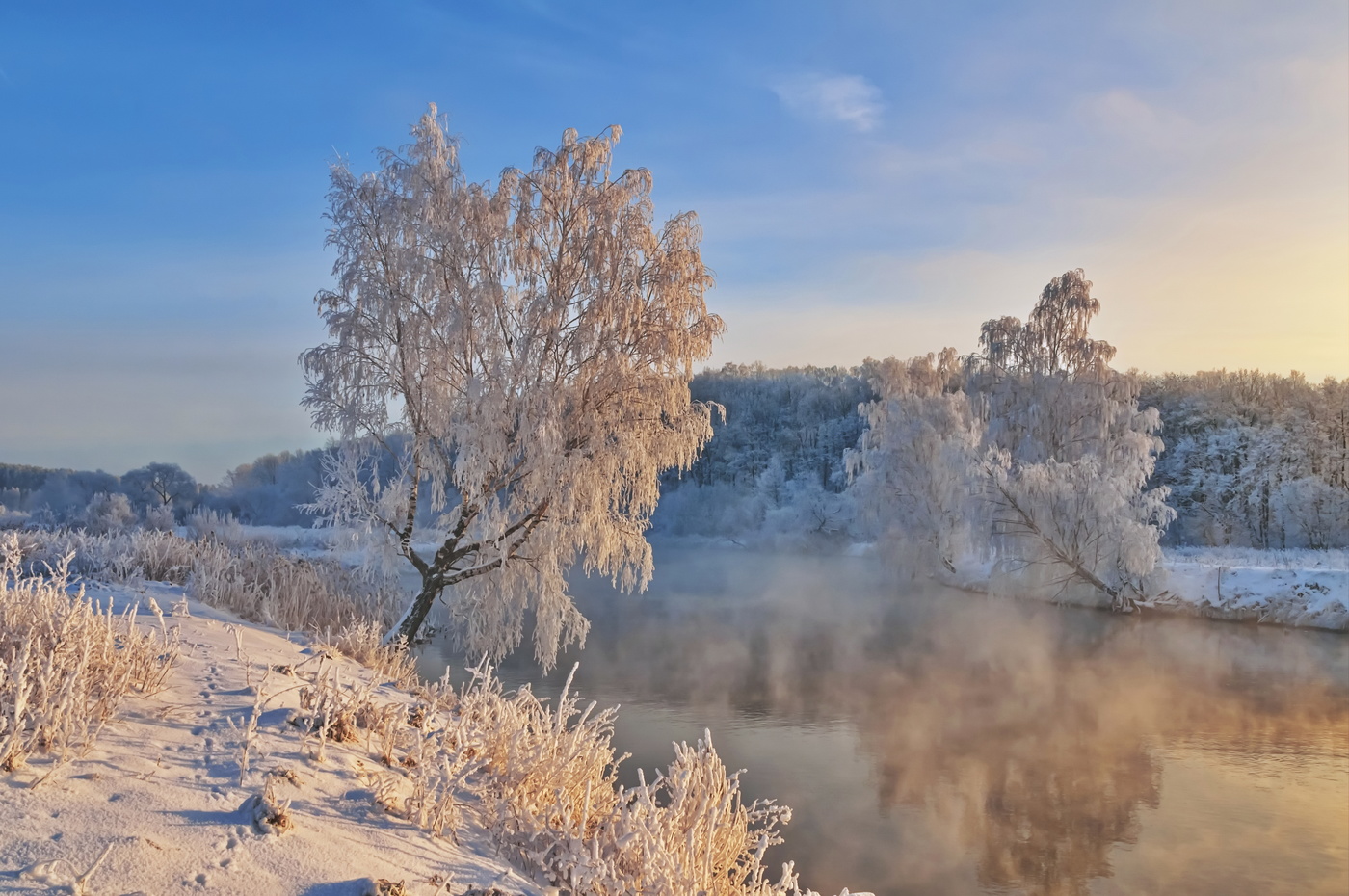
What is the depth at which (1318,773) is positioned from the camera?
402 inches

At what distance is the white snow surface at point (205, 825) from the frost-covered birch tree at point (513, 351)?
21.7ft

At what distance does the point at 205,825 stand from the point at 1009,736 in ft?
35.6

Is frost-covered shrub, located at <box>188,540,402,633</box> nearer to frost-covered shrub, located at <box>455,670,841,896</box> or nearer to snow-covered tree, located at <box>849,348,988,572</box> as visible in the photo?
frost-covered shrub, located at <box>455,670,841,896</box>

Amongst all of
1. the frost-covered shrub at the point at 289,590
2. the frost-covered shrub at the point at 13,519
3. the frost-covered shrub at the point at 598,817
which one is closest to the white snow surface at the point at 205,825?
the frost-covered shrub at the point at 598,817

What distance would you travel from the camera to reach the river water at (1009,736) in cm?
761

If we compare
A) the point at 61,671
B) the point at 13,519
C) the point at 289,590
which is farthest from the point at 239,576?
the point at 13,519

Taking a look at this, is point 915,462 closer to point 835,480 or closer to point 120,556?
point 120,556

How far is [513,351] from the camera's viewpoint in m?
10.5

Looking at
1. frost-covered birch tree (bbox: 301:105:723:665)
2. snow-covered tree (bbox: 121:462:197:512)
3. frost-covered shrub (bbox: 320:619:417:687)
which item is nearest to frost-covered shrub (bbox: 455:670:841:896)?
frost-covered shrub (bbox: 320:619:417:687)

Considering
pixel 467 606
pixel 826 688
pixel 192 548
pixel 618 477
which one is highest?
pixel 618 477

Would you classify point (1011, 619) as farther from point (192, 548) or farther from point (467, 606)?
point (192, 548)

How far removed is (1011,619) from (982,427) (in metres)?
6.56

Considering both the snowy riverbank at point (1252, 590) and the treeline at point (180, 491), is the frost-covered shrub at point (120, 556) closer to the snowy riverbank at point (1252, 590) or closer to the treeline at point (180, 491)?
the snowy riverbank at point (1252, 590)

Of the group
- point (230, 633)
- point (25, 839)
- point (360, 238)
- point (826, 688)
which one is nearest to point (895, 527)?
point (826, 688)
